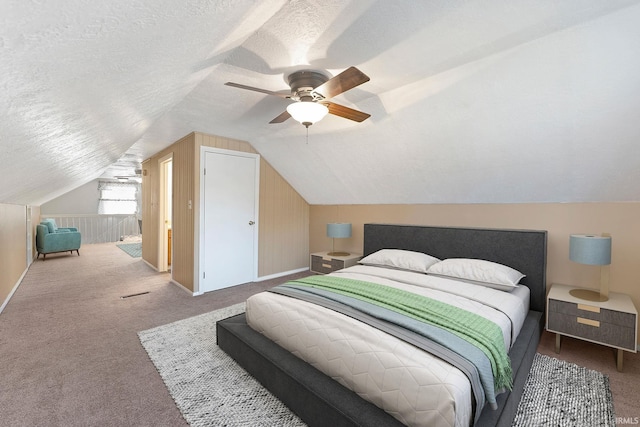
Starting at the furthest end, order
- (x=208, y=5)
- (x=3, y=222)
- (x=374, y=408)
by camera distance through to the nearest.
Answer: (x=3, y=222) < (x=374, y=408) < (x=208, y=5)

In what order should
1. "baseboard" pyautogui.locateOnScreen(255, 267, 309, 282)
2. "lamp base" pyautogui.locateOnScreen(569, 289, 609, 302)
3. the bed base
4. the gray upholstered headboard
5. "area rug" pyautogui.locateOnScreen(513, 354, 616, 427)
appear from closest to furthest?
1. the bed base
2. "area rug" pyautogui.locateOnScreen(513, 354, 616, 427)
3. "lamp base" pyautogui.locateOnScreen(569, 289, 609, 302)
4. the gray upholstered headboard
5. "baseboard" pyautogui.locateOnScreen(255, 267, 309, 282)

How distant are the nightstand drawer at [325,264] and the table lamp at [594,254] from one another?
8.50 ft

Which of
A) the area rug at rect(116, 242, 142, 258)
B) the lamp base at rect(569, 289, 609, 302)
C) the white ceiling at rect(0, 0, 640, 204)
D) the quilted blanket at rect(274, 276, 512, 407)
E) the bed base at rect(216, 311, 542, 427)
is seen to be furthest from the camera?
the area rug at rect(116, 242, 142, 258)

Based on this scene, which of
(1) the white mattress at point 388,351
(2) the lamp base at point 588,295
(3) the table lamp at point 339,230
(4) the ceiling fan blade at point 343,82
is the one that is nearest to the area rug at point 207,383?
(1) the white mattress at point 388,351

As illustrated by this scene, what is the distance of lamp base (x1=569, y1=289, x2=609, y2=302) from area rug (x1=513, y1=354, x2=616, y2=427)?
57cm

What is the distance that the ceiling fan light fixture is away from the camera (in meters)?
1.99

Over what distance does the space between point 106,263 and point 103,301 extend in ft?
9.28

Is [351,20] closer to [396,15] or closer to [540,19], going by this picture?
[396,15]

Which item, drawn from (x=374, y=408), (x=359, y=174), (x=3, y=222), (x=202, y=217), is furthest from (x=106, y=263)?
(x=374, y=408)

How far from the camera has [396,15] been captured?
1.51 m

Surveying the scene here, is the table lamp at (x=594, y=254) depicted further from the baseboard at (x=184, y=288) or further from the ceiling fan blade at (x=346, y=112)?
the baseboard at (x=184, y=288)

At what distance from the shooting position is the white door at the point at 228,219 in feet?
12.6

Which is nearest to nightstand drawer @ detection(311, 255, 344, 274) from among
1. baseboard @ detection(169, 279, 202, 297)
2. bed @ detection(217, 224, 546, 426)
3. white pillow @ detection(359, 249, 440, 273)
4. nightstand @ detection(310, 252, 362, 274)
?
nightstand @ detection(310, 252, 362, 274)

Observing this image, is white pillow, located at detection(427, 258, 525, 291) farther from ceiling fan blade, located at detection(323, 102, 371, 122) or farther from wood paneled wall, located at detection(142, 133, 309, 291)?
wood paneled wall, located at detection(142, 133, 309, 291)
